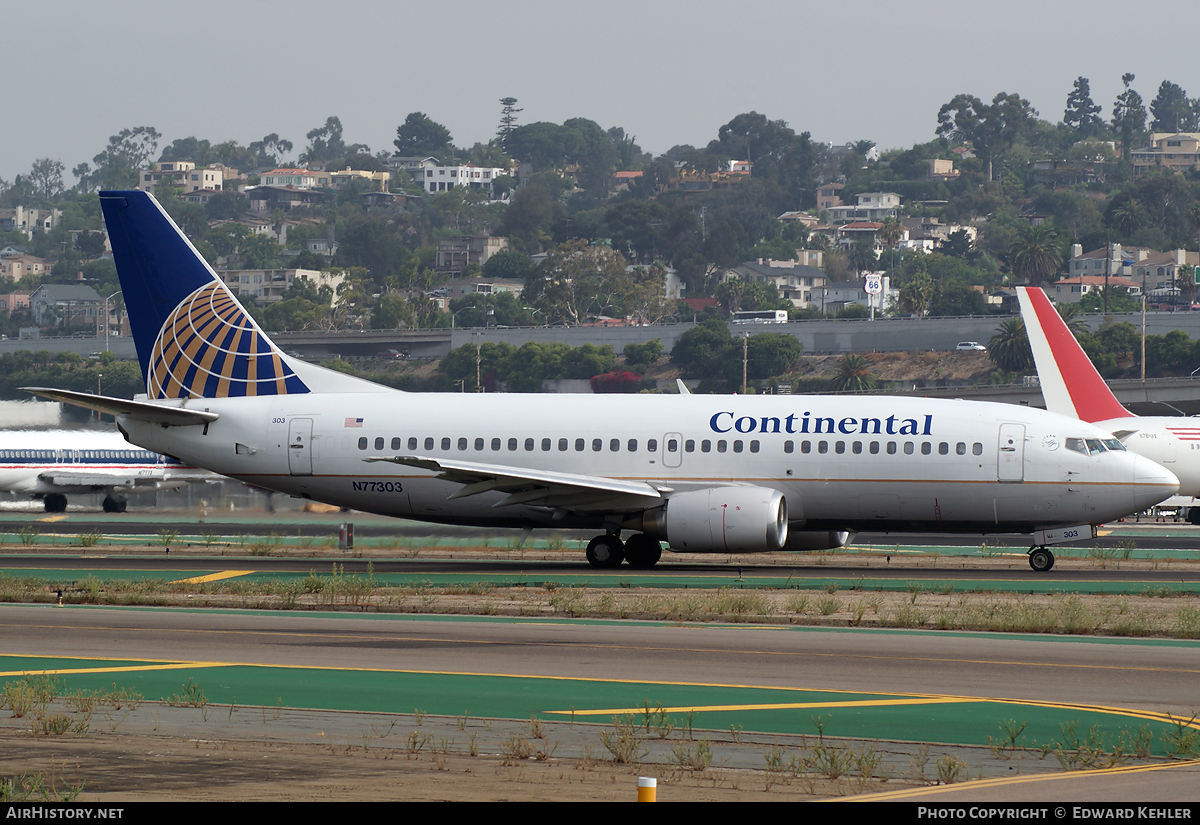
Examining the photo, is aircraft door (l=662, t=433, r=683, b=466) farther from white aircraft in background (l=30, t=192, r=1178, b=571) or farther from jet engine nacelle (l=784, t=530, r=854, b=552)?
jet engine nacelle (l=784, t=530, r=854, b=552)

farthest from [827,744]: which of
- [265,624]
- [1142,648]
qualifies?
[265,624]

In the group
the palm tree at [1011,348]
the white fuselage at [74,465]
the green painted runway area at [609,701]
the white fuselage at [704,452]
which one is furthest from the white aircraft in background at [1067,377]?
the palm tree at [1011,348]

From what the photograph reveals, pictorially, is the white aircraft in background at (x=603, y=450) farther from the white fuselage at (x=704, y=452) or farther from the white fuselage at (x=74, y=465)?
the white fuselage at (x=74, y=465)

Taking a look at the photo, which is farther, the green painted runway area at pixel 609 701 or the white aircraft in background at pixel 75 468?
the white aircraft in background at pixel 75 468

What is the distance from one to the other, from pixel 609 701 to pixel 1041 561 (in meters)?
20.6

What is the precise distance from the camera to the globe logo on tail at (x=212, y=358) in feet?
131

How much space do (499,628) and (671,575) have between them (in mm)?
10763

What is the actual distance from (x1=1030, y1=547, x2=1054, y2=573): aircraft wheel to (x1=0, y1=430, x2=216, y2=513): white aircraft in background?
1717 inches

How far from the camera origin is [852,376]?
527 ft

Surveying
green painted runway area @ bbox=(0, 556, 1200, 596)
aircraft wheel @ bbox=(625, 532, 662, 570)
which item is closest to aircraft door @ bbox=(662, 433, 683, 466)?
aircraft wheel @ bbox=(625, 532, 662, 570)

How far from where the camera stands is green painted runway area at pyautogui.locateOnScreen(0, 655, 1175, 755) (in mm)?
15977

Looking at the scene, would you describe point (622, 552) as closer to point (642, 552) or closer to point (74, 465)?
point (642, 552)

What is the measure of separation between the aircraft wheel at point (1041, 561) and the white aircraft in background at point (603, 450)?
82 millimetres

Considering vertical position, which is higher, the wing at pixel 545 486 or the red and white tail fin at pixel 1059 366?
the red and white tail fin at pixel 1059 366
